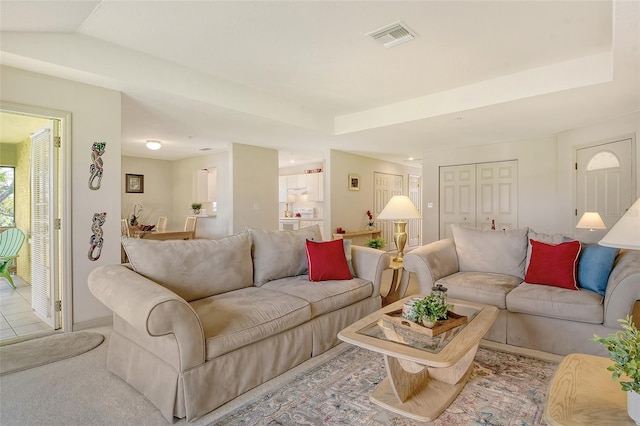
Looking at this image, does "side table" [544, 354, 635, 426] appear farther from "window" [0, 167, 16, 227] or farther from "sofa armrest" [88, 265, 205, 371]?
"window" [0, 167, 16, 227]

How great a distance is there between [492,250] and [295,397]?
2582mm

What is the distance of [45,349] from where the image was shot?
270cm

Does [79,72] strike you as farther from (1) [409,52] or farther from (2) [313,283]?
(1) [409,52]

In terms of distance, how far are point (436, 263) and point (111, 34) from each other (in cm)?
365

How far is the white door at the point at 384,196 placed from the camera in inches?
323

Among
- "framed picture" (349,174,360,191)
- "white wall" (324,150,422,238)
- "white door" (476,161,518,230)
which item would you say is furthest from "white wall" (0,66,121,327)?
"white door" (476,161,518,230)

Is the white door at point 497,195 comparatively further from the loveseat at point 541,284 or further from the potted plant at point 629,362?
the potted plant at point 629,362

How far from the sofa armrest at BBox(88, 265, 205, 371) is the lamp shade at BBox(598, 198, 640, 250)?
75.2 inches

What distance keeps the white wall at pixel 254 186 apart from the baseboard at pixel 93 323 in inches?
124

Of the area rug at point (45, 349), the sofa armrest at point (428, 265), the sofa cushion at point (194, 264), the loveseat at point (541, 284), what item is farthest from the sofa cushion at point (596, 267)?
the area rug at point (45, 349)

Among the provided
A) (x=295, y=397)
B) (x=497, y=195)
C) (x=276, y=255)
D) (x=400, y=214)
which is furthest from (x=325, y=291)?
(x=497, y=195)

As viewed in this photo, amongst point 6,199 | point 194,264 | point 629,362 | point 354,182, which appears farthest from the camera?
point 354,182

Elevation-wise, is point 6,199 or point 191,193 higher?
point 191,193

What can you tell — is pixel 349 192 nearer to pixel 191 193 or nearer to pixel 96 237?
pixel 191 193
